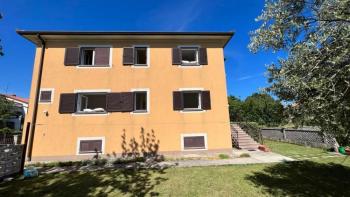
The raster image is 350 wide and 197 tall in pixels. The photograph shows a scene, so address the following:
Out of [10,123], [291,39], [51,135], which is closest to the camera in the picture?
[291,39]

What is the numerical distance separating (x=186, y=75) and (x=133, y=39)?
158 inches

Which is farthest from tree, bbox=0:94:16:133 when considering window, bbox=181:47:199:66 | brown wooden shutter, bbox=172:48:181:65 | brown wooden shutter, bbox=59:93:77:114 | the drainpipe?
window, bbox=181:47:199:66

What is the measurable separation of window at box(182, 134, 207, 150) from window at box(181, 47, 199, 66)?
14.6ft

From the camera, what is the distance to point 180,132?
11.4 metres

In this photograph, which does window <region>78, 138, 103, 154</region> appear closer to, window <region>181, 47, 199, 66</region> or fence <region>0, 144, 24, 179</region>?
fence <region>0, 144, 24, 179</region>

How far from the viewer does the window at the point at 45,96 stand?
36.3 ft

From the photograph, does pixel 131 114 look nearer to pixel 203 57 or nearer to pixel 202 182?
pixel 203 57

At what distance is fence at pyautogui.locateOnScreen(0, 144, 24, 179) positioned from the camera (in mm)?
6793

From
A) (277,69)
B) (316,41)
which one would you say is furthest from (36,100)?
(316,41)

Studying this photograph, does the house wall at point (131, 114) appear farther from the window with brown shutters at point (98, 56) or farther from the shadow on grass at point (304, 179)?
the shadow on grass at point (304, 179)

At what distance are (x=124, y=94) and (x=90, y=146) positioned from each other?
11.3ft

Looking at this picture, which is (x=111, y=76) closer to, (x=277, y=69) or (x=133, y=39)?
(x=133, y=39)

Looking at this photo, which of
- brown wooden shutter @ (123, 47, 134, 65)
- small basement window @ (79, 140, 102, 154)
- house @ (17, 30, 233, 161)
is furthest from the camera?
brown wooden shutter @ (123, 47, 134, 65)

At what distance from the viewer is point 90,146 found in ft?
35.5
